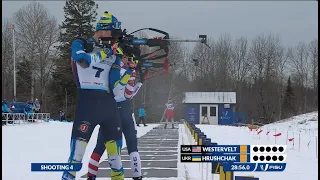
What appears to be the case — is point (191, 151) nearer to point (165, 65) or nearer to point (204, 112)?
point (165, 65)

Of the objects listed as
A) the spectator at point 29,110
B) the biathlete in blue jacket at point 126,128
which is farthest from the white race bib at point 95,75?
the spectator at point 29,110

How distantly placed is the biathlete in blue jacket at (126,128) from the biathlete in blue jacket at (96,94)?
0.33 meters

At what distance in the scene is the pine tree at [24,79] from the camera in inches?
1571

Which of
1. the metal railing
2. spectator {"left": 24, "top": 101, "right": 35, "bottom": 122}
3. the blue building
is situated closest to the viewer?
the metal railing

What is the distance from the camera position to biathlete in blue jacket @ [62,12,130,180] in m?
4.94

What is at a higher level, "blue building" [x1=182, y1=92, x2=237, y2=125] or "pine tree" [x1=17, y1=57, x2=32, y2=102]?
"pine tree" [x1=17, y1=57, x2=32, y2=102]

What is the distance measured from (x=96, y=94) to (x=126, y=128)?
99 centimetres

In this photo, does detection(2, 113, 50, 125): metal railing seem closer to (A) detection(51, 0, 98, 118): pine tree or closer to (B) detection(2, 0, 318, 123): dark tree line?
(A) detection(51, 0, 98, 118): pine tree

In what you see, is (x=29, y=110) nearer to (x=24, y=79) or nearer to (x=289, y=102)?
(x=24, y=79)

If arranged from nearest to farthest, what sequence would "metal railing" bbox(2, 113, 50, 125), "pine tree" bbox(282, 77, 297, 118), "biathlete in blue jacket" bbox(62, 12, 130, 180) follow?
"biathlete in blue jacket" bbox(62, 12, 130, 180)
"metal railing" bbox(2, 113, 50, 125)
"pine tree" bbox(282, 77, 297, 118)
